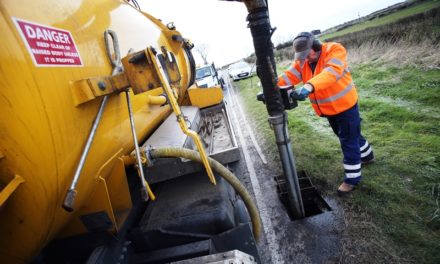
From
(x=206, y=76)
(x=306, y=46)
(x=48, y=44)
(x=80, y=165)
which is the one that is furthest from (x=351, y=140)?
(x=206, y=76)

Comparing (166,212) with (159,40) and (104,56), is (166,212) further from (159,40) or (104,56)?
(159,40)

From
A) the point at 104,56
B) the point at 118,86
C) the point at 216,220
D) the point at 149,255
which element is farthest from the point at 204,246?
the point at 104,56

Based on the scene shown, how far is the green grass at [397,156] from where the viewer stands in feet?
8.30

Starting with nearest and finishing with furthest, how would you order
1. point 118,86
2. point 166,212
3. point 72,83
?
1. point 72,83
2. point 118,86
3. point 166,212

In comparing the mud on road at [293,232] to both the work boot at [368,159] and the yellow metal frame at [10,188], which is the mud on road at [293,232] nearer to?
the work boot at [368,159]

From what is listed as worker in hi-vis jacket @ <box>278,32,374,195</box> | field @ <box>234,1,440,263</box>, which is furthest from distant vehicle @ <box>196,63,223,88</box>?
worker in hi-vis jacket @ <box>278,32,374,195</box>

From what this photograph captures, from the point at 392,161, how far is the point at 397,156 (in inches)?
5.7

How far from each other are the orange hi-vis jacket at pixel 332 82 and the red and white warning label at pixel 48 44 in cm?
217

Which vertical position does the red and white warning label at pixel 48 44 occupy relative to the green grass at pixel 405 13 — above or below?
above

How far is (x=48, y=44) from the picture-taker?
1325mm

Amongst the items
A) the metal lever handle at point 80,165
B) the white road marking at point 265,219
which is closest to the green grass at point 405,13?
the white road marking at point 265,219

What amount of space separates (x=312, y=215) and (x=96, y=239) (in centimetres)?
235

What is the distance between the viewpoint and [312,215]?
10.2 feet

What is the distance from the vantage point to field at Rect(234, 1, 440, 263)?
2.44 meters
